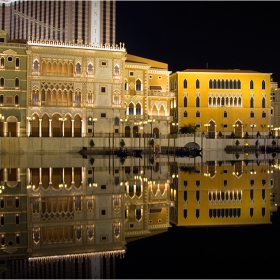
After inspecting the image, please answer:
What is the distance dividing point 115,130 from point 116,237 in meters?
42.9

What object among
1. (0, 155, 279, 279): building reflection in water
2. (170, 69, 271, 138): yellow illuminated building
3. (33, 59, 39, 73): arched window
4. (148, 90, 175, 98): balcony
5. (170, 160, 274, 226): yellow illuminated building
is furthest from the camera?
(170, 69, 271, 138): yellow illuminated building

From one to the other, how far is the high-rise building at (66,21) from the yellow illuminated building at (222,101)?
4133cm

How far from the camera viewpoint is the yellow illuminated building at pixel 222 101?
63.2 m

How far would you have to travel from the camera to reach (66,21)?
325 feet

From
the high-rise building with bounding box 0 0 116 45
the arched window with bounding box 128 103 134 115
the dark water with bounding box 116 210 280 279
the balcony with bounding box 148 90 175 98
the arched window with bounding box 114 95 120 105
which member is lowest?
the dark water with bounding box 116 210 280 279

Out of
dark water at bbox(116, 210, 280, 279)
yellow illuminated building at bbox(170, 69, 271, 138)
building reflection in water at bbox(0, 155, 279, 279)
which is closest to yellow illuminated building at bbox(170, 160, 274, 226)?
building reflection in water at bbox(0, 155, 279, 279)

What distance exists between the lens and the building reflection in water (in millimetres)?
7441

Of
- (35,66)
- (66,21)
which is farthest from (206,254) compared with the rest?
(66,21)

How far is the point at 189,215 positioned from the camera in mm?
11617

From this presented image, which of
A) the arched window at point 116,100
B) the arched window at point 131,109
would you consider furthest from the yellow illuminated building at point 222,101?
the arched window at point 116,100

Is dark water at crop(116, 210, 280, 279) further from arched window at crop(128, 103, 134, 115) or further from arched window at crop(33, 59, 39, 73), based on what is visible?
arched window at crop(128, 103, 134, 115)

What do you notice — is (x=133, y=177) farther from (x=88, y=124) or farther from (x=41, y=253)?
(x=88, y=124)

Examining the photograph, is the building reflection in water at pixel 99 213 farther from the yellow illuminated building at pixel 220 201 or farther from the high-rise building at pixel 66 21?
the high-rise building at pixel 66 21

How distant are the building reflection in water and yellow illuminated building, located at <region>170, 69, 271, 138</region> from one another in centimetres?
4404
